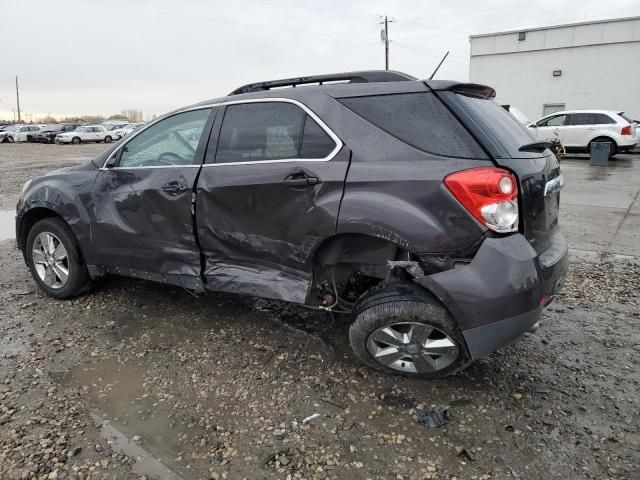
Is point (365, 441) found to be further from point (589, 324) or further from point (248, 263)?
point (589, 324)

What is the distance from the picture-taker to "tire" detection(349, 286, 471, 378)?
2631 mm

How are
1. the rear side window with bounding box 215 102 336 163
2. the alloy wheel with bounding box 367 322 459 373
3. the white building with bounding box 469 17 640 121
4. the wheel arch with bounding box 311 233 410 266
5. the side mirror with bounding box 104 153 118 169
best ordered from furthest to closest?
the white building with bounding box 469 17 640 121 < the side mirror with bounding box 104 153 118 169 < the rear side window with bounding box 215 102 336 163 < the wheel arch with bounding box 311 233 410 266 < the alloy wheel with bounding box 367 322 459 373

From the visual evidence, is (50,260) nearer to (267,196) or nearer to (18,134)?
(267,196)

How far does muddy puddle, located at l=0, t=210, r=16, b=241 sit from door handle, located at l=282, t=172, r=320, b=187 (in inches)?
204

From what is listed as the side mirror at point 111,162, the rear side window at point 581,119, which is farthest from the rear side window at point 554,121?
the side mirror at point 111,162

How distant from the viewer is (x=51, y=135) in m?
36.7

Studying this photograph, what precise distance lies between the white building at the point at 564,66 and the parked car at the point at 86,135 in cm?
2645

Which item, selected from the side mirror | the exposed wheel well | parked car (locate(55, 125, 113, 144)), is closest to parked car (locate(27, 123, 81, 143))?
parked car (locate(55, 125, 113, 144))

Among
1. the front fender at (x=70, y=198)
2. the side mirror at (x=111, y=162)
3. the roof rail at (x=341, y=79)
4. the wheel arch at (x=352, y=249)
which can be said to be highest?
the roof rail at (x=341, y=79)

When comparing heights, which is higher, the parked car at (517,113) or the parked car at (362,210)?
the parked car at (517,113)

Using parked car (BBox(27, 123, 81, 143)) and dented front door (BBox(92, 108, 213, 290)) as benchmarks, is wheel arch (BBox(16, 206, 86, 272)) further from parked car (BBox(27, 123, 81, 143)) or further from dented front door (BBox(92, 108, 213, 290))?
parked car (BBox(27, 123, 81, 143))

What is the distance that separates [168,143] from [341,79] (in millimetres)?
1420

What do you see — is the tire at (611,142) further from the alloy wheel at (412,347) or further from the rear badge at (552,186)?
the alloy wheel at (412,347)

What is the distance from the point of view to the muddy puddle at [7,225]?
6.49 m
